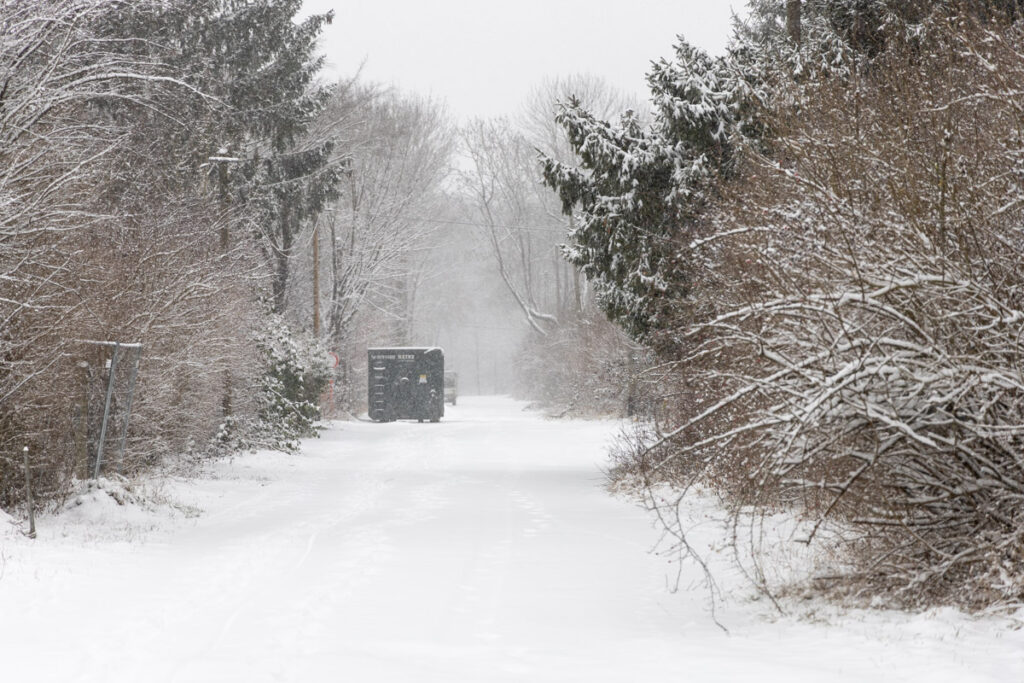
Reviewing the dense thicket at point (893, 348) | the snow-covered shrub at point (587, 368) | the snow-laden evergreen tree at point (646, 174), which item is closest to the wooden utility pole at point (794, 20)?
the snow-laden evergreen tree at point (646, 174)

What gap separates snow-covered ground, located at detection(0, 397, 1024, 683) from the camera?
21.5 ft

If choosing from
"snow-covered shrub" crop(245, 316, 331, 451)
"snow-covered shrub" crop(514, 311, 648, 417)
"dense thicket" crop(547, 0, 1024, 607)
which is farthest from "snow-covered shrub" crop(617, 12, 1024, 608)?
"snow-covered shrub" crop(514, 311, 648, 417)

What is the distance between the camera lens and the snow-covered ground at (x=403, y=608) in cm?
654

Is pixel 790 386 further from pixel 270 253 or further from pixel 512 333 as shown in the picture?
pixel 512 333

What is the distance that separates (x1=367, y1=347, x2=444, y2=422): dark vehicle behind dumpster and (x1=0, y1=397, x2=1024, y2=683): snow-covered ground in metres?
27.6

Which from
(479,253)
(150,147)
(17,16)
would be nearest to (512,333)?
(479,253)

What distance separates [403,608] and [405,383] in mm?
35194

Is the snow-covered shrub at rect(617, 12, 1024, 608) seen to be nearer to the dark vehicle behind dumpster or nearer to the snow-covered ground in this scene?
the snow-covered ground

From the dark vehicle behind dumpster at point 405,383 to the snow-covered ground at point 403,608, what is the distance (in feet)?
90.6

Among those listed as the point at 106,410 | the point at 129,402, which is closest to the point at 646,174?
the point at 129,402

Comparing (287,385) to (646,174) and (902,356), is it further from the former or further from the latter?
(902,356)

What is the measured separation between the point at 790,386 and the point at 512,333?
3541 inches

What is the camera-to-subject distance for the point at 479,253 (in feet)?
233

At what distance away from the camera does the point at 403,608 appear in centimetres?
843
